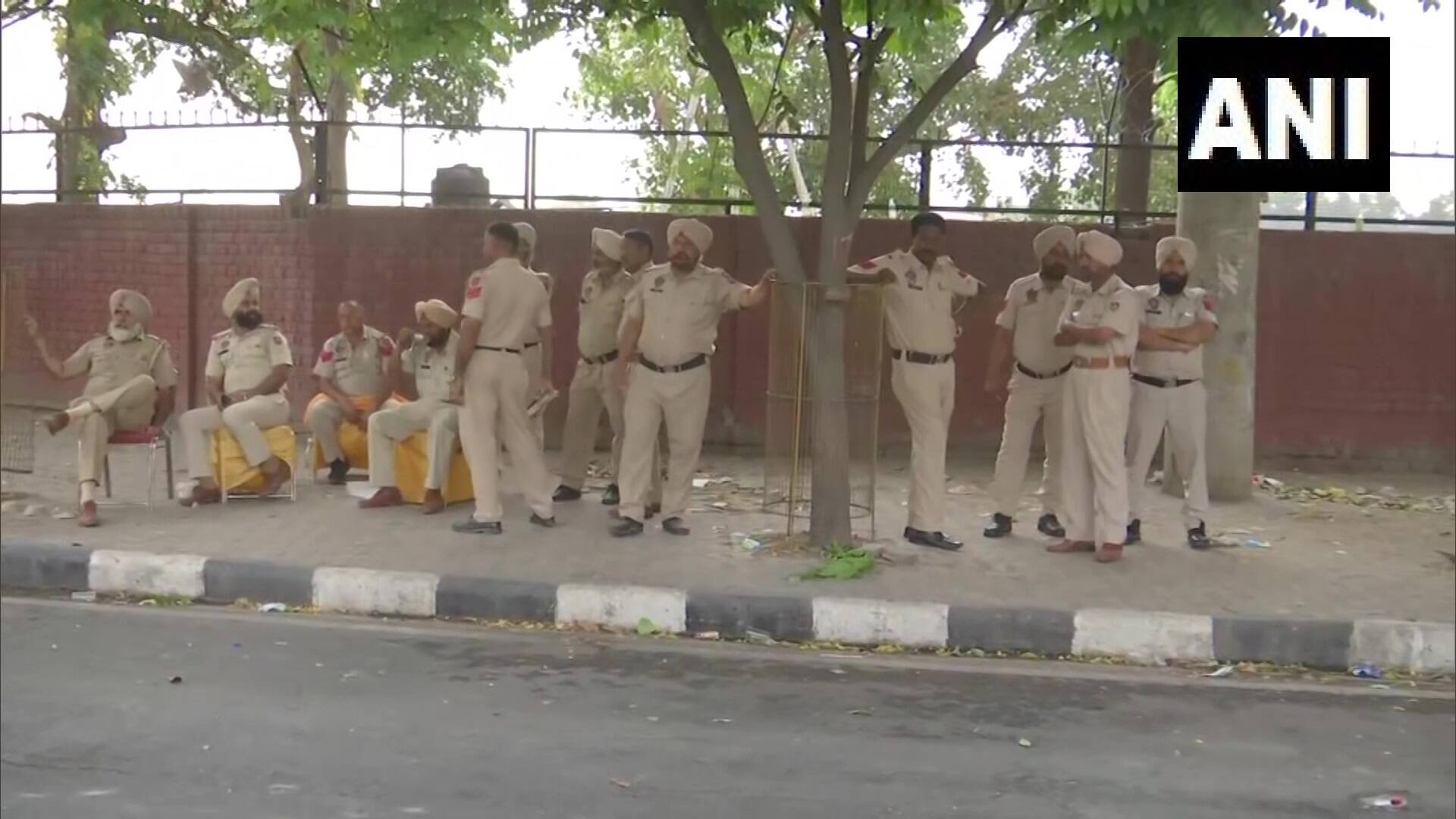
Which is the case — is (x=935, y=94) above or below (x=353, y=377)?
above

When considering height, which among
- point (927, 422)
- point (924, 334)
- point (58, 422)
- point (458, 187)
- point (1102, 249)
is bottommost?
point (58, 422)

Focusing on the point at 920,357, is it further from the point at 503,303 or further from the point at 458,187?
the point at 458,187

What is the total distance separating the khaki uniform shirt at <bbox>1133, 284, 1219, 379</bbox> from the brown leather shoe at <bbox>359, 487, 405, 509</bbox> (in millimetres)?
4353

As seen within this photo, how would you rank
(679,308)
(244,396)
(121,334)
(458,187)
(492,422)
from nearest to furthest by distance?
(679,308) → (492,422) → (121,334) → (244,396) → (458,187)

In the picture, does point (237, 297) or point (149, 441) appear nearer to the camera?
point (149, 441)

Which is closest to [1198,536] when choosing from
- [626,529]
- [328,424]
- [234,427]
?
[626,529]

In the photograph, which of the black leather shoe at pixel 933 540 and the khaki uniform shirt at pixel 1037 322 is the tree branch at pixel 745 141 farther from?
the black leather shoe at pixel 933 540

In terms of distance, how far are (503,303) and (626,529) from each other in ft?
4.61

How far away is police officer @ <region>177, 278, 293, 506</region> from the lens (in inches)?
344

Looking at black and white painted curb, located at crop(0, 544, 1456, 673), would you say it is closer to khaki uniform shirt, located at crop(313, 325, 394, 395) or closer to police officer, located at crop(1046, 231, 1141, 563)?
police officer, located at crop(1046, 231, 1141, 563)

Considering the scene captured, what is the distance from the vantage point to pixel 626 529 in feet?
26.7

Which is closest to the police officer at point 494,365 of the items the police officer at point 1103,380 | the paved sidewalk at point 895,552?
the paved sidewalk at point 895,552

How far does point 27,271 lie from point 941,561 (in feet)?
29.3

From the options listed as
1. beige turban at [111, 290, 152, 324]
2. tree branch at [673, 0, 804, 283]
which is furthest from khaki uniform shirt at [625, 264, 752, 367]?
beige turban at [111, 290, 152, 324]
